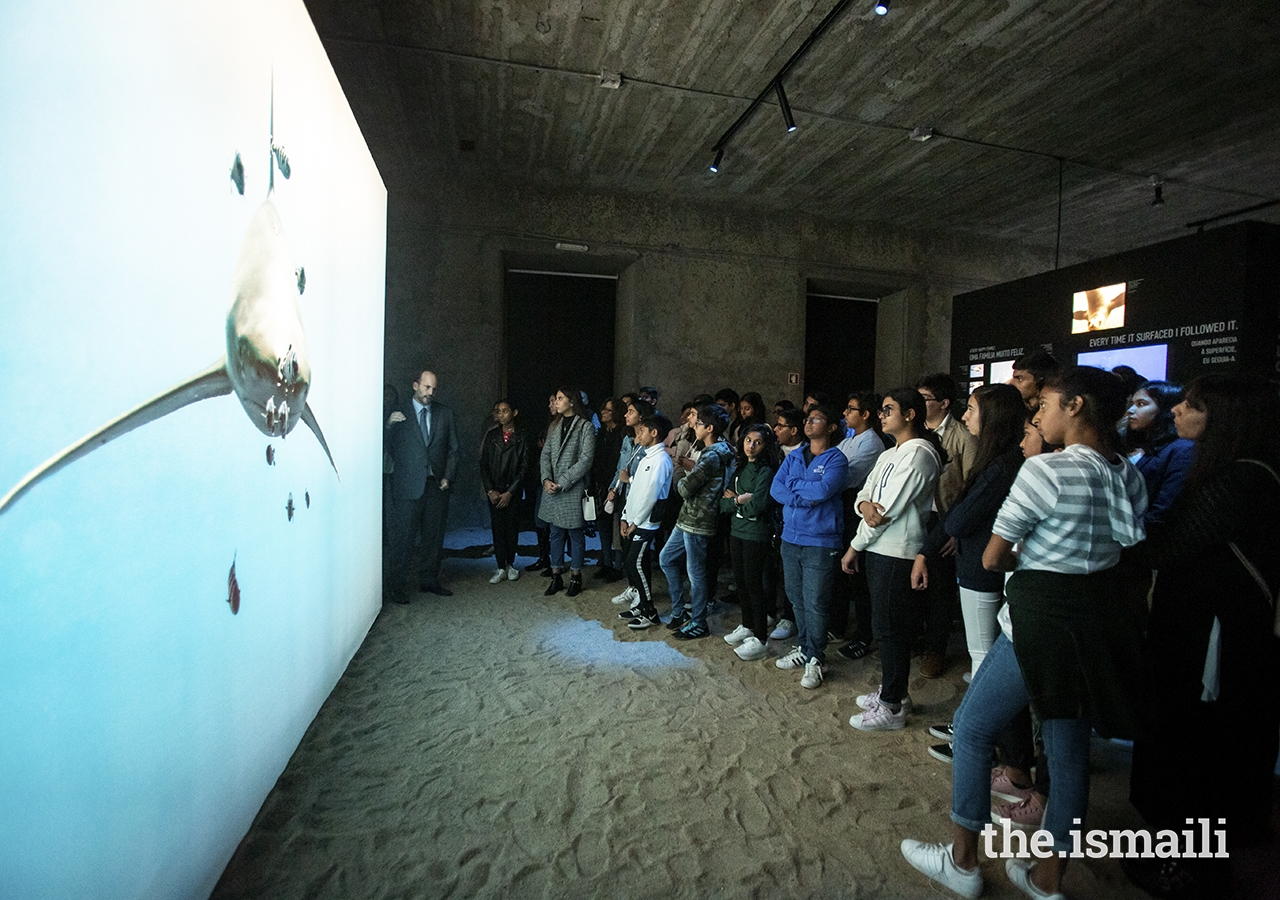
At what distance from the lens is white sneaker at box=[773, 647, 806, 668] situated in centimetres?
386

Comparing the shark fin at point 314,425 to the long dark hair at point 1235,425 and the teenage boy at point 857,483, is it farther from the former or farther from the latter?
the long dark hair at point 1235,425

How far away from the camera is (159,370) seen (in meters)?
1.50

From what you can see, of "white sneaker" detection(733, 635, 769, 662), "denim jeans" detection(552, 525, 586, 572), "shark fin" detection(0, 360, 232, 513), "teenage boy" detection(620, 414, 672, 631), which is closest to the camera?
"shark fin" detection(0, 360, 232, 513)

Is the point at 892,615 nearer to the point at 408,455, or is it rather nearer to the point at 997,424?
the point at 997,424

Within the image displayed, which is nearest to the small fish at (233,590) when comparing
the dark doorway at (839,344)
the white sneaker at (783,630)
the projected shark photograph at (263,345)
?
the projected shark photograph at (263,345)

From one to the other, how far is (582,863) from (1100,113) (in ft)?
23.6

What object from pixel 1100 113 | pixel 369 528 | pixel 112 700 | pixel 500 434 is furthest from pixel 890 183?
pixel 112 700

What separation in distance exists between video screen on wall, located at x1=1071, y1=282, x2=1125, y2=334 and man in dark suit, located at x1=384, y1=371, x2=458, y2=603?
21.2 ft

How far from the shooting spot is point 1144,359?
6.03 meters

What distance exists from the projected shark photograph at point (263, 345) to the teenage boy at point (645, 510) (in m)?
2.39

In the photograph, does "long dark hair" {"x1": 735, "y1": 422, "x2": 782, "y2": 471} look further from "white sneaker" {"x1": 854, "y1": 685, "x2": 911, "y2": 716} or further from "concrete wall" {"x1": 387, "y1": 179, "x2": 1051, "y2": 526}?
"concrete wall" {"x1": 387, "y1": 179, "x2": 1051, "y2": 526}

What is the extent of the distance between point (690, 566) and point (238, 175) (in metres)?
3.31

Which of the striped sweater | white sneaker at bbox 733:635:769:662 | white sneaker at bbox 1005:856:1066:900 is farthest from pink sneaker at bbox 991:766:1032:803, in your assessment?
white sneaker at bbox 733:635:769:662

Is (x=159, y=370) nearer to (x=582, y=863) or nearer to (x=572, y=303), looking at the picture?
(x=582, y=863)
